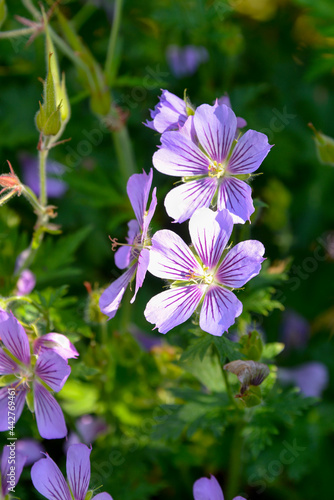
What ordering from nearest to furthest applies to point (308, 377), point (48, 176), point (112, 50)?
point (112, 50) → point (308, 377) → point (48, 176)

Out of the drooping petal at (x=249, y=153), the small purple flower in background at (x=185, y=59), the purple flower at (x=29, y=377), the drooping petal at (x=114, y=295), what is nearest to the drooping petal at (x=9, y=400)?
the purple flower at (x=29, y=377)

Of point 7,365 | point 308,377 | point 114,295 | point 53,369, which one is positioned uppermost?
point 114,295

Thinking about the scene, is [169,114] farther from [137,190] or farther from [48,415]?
[48,415]

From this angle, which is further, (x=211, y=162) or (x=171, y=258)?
(x=211, y=162)

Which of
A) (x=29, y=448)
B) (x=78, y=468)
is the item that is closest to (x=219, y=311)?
(x=78, y=468)

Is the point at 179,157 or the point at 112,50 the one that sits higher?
the point at 179,157

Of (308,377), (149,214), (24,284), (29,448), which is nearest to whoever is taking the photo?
(149,214)

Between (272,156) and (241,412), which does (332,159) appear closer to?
(241,412)
